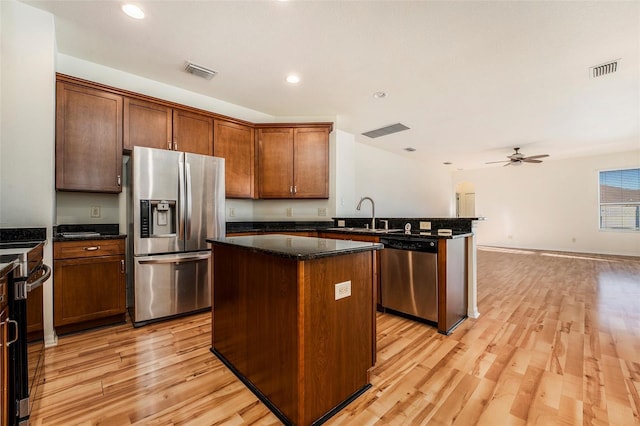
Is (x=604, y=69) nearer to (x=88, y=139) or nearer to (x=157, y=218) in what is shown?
(x=157, y=218)

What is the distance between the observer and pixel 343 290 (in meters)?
1.47

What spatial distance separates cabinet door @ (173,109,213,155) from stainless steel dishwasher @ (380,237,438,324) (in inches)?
93.6

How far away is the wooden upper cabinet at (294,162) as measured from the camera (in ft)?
12.7

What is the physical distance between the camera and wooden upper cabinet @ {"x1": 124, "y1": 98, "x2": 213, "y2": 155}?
9.15ft

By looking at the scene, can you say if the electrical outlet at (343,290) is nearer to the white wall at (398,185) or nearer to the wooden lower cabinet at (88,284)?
the wooden lower cabinet at (88,284)

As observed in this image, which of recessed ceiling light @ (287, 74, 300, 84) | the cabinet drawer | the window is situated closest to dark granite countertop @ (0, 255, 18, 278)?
the cabinet drawer

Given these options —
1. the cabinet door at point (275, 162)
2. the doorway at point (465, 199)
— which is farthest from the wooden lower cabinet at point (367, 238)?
the doorway at point (465, 199)

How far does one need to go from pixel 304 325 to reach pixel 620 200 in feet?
30.1

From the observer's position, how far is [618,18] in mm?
2105

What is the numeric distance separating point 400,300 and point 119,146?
10.6 ft

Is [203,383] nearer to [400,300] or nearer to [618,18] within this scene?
[400,300]

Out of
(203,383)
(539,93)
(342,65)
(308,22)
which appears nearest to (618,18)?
(539,93)

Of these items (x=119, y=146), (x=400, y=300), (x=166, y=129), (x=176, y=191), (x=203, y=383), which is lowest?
(x=203, y=383)

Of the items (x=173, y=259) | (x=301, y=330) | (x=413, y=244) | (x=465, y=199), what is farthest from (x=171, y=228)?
(x=465, y=199)
